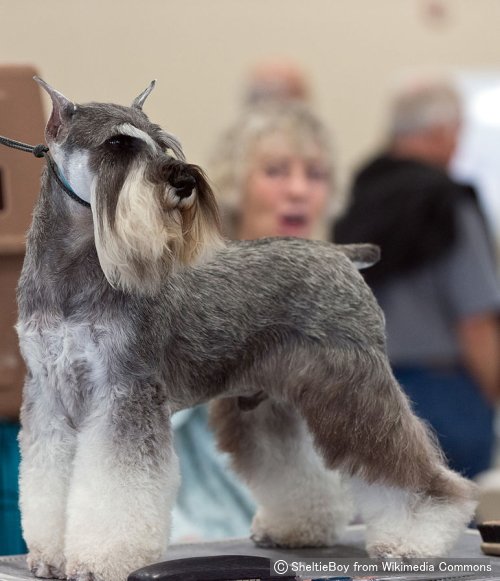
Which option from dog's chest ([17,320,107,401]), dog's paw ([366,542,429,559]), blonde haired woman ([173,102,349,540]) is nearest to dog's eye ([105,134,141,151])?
dog's chest ([17,320,107,401])

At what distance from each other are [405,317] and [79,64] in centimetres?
191

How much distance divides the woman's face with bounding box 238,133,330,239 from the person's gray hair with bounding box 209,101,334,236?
0.06 ft

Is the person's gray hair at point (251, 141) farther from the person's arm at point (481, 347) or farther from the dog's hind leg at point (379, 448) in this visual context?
the dog's hind leg at point (379, 448)

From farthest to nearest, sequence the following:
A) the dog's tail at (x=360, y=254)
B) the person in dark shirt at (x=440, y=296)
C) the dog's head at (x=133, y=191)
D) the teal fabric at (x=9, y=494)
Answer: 1. the person in dark shirt at (x=440, y=296)
2. the teal fabric at (x=9, y=494)
3. the dog's tail at (x=360, y=254)
4. the dog's head at (x=133, y=191)

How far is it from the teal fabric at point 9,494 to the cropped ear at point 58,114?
0.83m

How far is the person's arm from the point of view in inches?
122

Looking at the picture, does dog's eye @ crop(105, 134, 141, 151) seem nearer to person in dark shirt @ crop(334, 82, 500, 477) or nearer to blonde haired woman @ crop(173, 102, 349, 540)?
blonde haired woman @ crop(173, 102, 349, 540)

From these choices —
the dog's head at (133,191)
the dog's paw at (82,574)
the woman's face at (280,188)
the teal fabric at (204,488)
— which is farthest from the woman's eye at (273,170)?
the dog's paw at (82,574)

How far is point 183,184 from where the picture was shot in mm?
1375

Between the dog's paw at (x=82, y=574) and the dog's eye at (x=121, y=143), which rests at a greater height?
the dog's eye at (x=121, y=143)

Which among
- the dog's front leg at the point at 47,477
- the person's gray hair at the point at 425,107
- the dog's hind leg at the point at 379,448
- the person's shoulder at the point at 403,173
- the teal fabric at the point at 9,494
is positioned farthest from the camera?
the person's gray hair at the point at 425,107

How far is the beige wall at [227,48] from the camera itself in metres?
4.17

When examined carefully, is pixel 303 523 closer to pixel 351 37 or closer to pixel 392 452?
pixel 392 452

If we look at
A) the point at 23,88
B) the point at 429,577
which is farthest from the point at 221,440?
the point at 23,88
